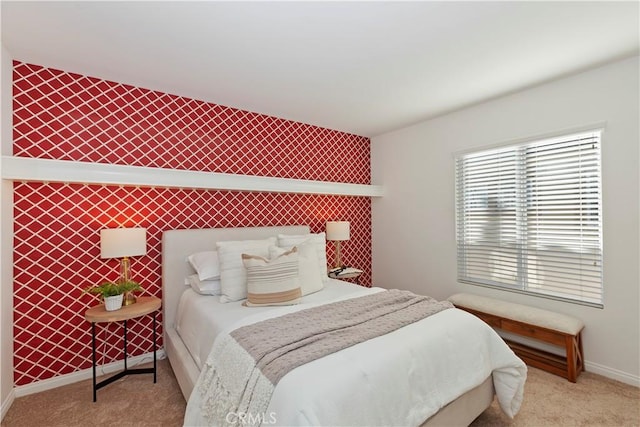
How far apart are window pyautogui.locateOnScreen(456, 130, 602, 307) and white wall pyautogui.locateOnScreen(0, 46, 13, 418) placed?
4114 millimetres

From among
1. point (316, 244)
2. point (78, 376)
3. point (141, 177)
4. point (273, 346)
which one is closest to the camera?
point (273, 346)

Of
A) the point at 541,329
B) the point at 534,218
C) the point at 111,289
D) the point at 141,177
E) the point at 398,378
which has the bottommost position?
the point at 541,329

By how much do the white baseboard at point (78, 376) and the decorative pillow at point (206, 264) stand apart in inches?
37.1

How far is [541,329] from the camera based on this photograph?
2561 mm

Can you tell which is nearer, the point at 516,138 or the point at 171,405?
the point at 171,405

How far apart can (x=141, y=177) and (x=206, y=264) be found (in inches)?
37.7

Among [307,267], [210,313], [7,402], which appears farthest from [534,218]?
[7,402]

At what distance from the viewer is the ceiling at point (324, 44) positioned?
1.78 meters

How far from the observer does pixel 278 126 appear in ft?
12.2

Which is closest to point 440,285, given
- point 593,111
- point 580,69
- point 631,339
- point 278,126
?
point 631,339

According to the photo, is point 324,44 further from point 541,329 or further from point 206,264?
point 541,329

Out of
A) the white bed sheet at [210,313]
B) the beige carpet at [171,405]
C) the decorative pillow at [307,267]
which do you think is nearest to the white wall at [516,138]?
the beige carpet at [171,405]

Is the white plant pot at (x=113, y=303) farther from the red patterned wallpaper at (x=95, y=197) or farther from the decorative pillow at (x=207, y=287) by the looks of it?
the decorative pillow at (x=207, y=287)

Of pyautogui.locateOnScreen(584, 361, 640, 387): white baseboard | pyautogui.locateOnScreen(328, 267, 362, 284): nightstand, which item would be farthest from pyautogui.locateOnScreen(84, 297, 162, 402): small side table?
pyautogui.locateOnScreen(584, 361, 640, 387): white baseboard
